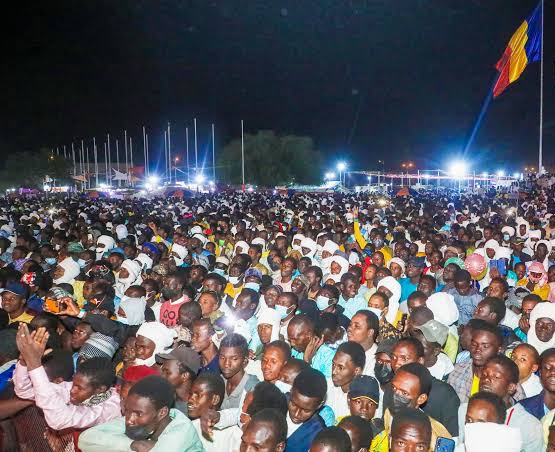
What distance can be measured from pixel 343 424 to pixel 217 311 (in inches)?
118

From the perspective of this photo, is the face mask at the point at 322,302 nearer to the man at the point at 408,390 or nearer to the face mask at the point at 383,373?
the face mask at the point at 383,373

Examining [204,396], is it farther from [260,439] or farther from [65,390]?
[65,390]

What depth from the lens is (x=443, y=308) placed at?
5582 mm

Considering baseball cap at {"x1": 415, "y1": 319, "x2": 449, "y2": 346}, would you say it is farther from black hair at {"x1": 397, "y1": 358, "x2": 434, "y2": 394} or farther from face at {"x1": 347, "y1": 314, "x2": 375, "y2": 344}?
black hair at {"x1": 397, "y1": 358, "x2": 434, "y2": 394}

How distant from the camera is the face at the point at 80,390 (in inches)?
144

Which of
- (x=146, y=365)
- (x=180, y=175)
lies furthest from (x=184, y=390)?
(x=180, y=175)

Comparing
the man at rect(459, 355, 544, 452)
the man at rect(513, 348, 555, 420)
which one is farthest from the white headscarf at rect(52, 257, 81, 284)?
the man at rect(513, 348, 555, 420)

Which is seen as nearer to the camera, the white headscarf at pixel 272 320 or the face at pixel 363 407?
the face at pixel 363 407

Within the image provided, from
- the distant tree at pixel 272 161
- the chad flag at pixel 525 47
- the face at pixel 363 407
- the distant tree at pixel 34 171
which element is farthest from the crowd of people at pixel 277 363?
the distant tree at pixel 34 171

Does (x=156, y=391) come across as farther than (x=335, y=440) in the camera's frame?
Yes

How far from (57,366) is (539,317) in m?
4.22

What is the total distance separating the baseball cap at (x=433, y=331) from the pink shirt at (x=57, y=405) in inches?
101

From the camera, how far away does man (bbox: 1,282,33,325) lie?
18.8ft

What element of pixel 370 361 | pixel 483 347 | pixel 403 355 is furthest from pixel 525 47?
pixel 403 355
